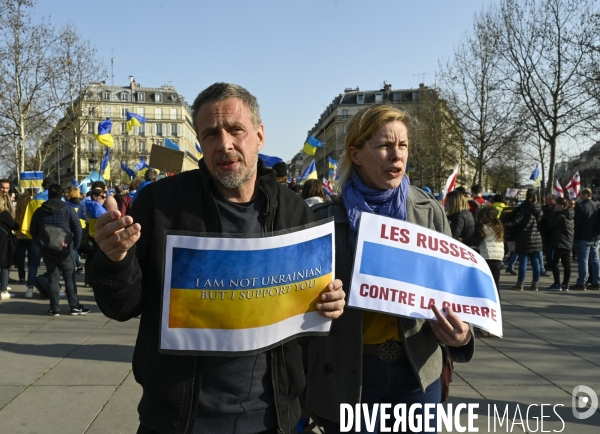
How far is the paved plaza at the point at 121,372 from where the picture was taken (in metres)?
4.52

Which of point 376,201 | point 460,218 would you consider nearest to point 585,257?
point 460,218

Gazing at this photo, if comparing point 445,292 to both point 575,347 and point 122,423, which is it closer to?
point 122,423

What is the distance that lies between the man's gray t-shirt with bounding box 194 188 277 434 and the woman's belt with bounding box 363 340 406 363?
1.87 ft

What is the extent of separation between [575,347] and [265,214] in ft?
20.9

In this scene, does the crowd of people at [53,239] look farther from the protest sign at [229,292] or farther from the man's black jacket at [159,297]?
the protest sign at [229,292]

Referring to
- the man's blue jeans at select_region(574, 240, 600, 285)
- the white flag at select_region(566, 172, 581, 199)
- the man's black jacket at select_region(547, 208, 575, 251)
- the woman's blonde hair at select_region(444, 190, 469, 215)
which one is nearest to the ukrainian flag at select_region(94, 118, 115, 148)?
the woman's blonde hair at select_region(444, 190, 469, 215)

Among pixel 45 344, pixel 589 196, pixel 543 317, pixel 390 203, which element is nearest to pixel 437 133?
pixel 589 196

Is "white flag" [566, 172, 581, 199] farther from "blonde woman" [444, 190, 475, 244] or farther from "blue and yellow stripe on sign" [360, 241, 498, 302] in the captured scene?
"blue and yellow stripe on sign" [360, 241, 498, 302]

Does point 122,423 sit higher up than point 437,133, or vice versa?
point 437,133

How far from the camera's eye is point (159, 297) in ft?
6.26

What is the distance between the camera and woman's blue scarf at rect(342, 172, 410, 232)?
8.03ft

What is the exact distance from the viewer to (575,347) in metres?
7.09

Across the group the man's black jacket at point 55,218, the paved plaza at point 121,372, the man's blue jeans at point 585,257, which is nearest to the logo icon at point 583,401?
the paved plaza at point 121,372

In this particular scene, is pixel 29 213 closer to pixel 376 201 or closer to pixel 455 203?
pixel 455 203
